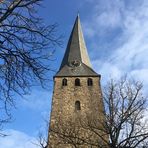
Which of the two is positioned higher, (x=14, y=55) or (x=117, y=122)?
(x=14, y=55)

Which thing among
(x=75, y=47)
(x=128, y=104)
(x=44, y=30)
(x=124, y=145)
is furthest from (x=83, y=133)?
(x=44, y=30)

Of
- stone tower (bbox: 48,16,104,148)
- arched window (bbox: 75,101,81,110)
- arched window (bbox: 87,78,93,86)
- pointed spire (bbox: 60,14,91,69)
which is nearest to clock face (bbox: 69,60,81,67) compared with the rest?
stone tower (bbox: 48,16,104,148)

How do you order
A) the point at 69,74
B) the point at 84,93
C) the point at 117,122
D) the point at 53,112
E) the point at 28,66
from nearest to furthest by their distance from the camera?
the point at 28,66
the point at 117,122
the point at 53,112
the point at 84,93
the point at 69,74

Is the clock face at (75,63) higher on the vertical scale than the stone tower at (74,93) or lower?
higher

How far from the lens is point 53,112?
26688mm

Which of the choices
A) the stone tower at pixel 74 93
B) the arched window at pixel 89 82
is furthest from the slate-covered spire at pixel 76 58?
the arched window at pixel 89 82

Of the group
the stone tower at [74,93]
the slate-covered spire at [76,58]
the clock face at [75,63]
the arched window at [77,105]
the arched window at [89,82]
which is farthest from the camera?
the clock face at [75,63]

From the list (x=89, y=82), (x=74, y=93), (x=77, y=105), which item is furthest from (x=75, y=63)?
(x=77, y=105)

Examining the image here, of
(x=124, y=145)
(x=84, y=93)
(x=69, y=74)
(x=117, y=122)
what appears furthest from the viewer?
(x=69, y=74)

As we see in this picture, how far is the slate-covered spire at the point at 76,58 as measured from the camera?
102 ft

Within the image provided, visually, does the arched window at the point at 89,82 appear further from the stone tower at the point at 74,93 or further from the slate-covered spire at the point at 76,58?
the slate-covered spire at the point at 76,58

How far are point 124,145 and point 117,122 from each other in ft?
4.50

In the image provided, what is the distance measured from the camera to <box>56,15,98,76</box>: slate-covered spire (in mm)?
31020

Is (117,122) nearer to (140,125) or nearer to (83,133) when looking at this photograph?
(140,125)
